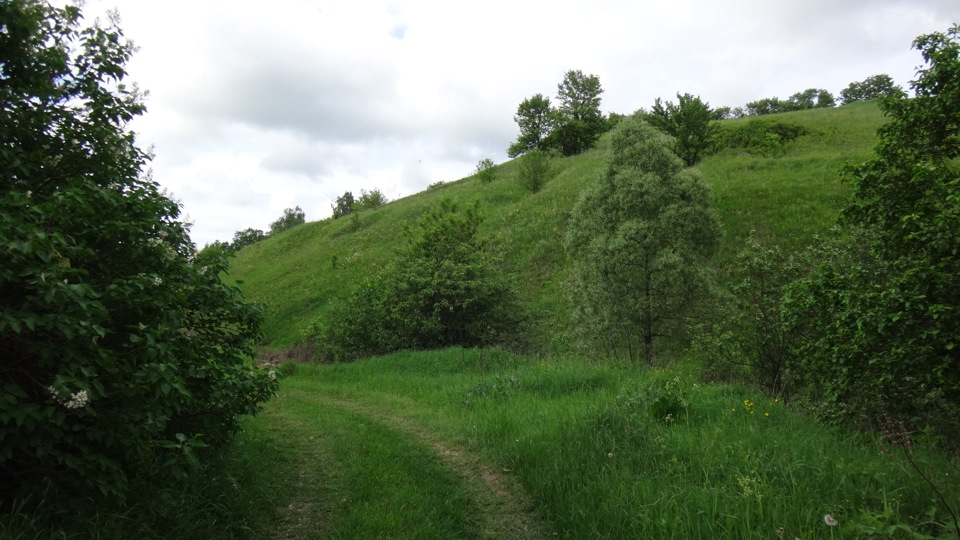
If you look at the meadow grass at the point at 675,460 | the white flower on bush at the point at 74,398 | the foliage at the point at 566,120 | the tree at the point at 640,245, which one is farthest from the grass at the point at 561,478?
the foliage at the point at 566,120

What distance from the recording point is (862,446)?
578cm

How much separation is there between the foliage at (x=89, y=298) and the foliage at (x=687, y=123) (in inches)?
1087

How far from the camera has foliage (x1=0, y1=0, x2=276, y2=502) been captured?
3.20 m

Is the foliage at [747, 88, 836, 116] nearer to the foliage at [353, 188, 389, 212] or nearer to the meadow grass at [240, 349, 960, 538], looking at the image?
the foliage at [353, 188, 389, 212]

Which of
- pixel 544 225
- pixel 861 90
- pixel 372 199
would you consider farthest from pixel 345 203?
pixel 861 90


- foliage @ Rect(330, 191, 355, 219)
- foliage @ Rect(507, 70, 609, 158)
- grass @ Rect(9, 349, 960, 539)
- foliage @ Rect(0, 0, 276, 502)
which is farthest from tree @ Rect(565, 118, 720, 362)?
foliage @ Rect(330, 191, 355, 219)

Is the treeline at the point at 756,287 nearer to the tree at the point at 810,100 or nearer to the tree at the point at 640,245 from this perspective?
the tree at the point at 640,245

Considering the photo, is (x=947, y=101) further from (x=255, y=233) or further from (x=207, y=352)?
(x=255, y=233)

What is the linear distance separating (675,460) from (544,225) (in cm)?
2456

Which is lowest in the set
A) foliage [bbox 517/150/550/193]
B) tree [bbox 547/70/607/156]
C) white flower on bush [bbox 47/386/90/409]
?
white flower on bush [bbox 47/386/90/409]

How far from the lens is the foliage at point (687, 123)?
94.0 ft

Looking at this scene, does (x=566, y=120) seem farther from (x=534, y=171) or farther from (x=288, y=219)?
(x=288, y=219)

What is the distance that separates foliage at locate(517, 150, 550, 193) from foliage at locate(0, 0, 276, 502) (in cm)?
3277

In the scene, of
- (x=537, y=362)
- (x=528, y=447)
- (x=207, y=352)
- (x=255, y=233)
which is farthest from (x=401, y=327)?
(x=255, y=233)
